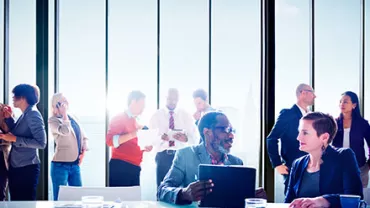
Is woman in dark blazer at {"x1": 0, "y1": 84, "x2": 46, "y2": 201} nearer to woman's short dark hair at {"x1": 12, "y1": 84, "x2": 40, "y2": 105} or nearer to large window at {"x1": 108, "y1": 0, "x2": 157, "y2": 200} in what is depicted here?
woman's short dark hair at {"x1": 12, "y1": 84, "x2": 40, "y2": 105}

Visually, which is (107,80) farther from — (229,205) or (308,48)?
(229,205)

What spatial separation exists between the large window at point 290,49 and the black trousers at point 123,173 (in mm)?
1849

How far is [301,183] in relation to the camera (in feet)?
9.20

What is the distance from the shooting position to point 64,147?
177 inches

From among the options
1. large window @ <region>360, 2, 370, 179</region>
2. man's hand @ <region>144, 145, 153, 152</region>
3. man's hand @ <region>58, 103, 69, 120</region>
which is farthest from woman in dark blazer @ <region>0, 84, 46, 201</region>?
large window @ <region>360, 2, 370, 179</region>

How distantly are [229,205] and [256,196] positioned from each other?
7.7 inches

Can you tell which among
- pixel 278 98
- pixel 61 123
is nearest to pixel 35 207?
pixel 61 123

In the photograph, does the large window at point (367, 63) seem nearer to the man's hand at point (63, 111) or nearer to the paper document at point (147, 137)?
the paper document at point (147, 137)

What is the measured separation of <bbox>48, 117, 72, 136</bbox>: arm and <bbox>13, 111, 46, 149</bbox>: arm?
10.3 inches

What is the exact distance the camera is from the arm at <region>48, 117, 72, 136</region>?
4477mm

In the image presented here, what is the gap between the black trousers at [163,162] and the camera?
15.3 ft

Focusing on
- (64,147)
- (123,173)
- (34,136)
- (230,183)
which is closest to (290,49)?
(123,173)

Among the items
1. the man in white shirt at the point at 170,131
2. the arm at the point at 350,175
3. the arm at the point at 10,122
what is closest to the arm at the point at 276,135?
the man in white shirt at the point at 170,131

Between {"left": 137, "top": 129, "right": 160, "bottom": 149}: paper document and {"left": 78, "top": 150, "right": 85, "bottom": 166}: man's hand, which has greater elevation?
{"left": 137, "top": 129, "right": 160, "bottom": 149}: paper document
